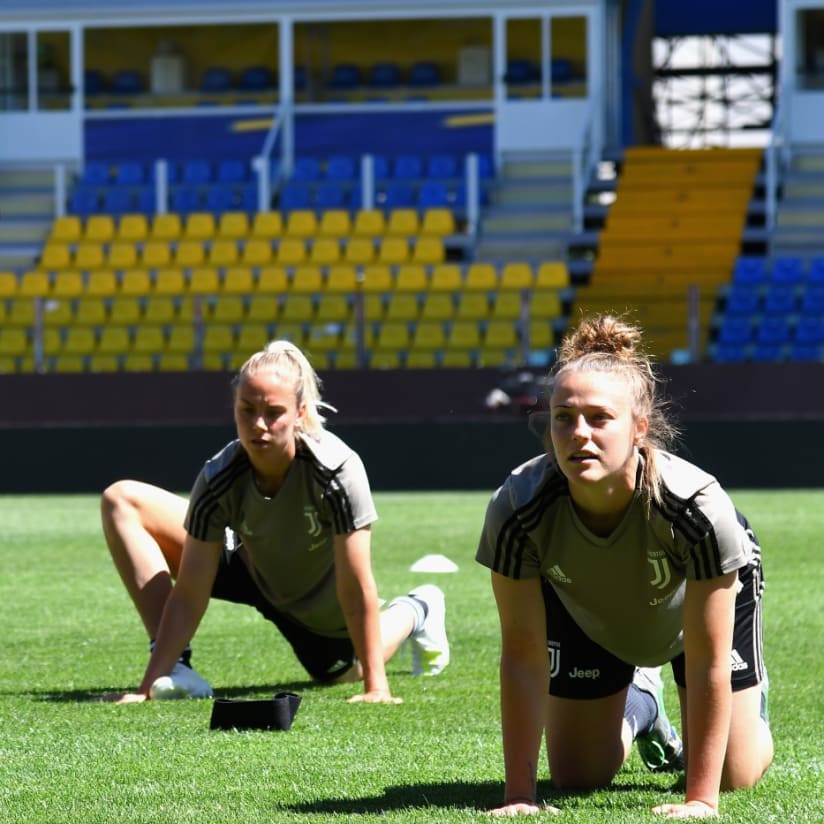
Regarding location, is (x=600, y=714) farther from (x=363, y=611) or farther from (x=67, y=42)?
(x=67, y=42)

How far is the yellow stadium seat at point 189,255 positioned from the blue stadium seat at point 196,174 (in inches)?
110

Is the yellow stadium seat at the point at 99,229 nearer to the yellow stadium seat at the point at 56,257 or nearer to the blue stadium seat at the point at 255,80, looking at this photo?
the yellow stadium seat at the point at 56,257

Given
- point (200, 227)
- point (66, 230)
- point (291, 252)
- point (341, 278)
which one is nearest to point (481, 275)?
point (341, 278)

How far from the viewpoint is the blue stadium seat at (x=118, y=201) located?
2994 cm

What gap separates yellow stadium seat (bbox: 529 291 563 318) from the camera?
23.5m

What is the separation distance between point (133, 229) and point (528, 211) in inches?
244

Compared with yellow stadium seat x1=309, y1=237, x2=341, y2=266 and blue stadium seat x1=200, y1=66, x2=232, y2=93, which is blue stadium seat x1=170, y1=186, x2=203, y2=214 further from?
blue stadium seat x1=200, y1=66, x2=232, y2=93

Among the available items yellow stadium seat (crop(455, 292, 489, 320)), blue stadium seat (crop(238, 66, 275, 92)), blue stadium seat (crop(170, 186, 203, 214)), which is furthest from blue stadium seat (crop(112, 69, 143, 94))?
yellow stadium seat (crop(455, 292, 489, 320))

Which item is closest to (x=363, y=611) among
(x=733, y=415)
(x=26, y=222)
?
(x=733, y=415)

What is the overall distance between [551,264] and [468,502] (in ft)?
29.6

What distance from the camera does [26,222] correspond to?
29.8 metres

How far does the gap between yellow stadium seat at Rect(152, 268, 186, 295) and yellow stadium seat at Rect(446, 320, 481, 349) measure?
193 inches

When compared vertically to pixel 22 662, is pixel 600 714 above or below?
above

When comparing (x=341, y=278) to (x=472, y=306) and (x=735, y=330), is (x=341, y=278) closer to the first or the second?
(x=472, y=306)
